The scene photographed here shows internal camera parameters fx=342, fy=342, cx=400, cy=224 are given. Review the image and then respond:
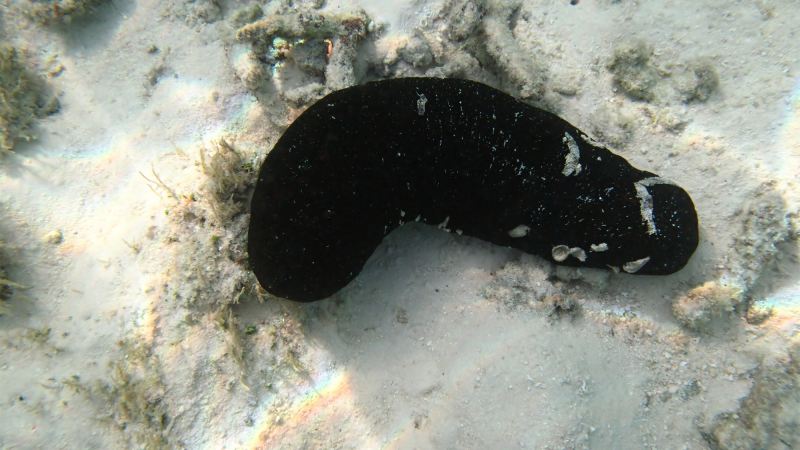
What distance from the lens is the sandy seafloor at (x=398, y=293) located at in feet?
8.86

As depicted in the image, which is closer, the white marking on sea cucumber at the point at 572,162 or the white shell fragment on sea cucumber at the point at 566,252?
the white marking on sea cucumber at the point at 572,162

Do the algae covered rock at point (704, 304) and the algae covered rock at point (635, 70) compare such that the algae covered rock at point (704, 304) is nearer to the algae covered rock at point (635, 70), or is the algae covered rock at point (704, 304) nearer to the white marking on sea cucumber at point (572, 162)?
the white marking on sea cucumber at point (572, 162)

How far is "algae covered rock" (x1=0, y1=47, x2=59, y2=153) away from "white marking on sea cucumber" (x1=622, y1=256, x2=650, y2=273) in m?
5.57

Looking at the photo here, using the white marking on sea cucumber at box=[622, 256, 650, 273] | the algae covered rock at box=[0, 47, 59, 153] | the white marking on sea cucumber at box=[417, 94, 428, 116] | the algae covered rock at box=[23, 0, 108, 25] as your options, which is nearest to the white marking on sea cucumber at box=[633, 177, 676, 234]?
the white marking on sea cucumber at box=[622, 256, 650, 273]

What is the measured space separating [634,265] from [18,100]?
5.86 metres

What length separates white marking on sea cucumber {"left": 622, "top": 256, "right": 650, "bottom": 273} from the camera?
9.35 ft

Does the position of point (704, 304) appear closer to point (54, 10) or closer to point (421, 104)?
point (421, 104)

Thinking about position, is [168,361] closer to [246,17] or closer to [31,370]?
[31,370]

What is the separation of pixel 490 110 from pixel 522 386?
2.21 metres

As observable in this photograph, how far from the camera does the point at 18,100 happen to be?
329 cm

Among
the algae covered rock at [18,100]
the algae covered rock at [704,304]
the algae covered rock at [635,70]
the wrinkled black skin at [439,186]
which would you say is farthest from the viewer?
the algae covered rock at [635,70]

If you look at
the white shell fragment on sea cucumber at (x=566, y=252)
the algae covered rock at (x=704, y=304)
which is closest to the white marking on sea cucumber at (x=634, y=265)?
the white shell fragment on sea cucumber at (x=566, y=252)

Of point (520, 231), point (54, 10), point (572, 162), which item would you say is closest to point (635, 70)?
point (572, 162)

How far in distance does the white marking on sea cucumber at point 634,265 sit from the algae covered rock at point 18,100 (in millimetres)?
5565
